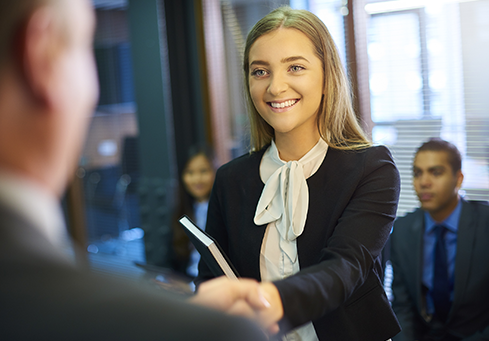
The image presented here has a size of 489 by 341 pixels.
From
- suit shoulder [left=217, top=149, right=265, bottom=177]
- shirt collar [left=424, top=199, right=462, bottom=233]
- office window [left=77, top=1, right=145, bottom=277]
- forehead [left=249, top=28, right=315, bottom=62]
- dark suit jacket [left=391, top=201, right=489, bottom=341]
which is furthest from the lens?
office window [left=77, top=1, right=145, bottom=277]

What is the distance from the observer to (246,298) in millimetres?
841

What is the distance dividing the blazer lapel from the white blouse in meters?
1.22

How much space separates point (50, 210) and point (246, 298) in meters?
0.58

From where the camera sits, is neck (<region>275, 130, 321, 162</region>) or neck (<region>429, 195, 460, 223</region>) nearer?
neck (<region>275, 130, 321, 162</region>)

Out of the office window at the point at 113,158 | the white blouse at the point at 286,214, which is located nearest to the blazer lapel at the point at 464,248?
the white blouse at the point at 286,214

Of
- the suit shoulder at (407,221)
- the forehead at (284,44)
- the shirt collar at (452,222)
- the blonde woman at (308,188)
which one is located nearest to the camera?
the blonde woman at (308,188)

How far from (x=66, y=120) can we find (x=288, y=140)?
3.50 ft

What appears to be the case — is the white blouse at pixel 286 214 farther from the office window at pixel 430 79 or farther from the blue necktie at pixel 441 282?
the office window at pixel 430 79

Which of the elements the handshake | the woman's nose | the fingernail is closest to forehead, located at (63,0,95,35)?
the handshake

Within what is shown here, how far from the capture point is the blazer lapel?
6.95ft

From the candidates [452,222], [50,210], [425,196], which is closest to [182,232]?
[425,196]

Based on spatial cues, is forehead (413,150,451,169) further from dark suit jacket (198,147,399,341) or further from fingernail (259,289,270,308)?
fingernail (259,289,270,308)

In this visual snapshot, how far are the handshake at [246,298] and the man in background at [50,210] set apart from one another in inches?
18.8

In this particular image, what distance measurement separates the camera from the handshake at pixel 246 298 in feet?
2.59
